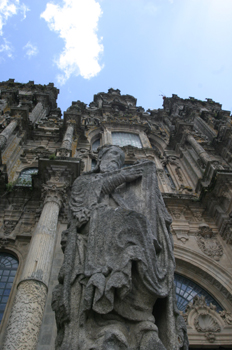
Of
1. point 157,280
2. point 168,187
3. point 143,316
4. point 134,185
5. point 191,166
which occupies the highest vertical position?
point 191,166

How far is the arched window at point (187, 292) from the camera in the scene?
8694 mm

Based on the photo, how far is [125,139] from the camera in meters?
18.4

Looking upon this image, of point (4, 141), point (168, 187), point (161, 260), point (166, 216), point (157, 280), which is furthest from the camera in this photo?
point (168, 187)

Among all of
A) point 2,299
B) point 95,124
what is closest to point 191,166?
point 95,124

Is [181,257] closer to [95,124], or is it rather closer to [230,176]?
[230,176]

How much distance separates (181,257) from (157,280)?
246 inches

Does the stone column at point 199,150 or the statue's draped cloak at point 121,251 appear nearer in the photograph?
the statue's draped cloak at point 121,251

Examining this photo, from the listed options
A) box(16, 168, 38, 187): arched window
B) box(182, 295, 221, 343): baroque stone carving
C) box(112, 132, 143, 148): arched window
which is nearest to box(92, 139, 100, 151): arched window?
box(112, 132, 143, 148): arched window

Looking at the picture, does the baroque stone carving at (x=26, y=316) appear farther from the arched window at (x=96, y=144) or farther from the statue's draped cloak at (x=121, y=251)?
the arched window at (x=96, y=144)

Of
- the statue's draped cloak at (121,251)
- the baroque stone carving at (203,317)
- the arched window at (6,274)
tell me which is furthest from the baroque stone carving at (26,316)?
the baroque stone carving at (203,317)

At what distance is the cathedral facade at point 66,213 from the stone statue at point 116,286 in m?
1.40

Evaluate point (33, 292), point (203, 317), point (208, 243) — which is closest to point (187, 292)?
point (203, 317)

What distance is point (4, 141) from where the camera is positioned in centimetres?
1198

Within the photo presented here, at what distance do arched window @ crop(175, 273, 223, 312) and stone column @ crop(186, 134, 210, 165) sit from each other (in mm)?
5826
